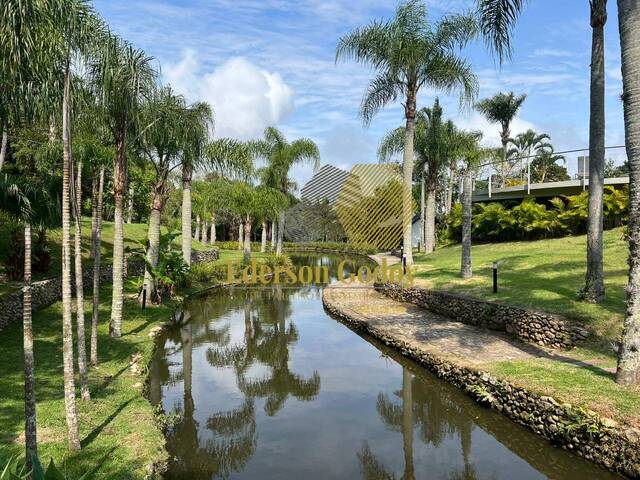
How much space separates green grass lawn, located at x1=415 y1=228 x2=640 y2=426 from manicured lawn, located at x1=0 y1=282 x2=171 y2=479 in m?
6.47

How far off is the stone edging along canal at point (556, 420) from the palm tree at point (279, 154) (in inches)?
956

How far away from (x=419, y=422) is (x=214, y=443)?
3.78 m

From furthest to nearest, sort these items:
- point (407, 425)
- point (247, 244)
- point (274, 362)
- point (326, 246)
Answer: point (326, 246), point (247, 244), point (274, 362), point (407, 425)

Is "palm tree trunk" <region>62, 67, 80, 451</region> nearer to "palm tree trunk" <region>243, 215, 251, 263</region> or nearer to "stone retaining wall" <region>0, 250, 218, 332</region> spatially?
"stone retaining wall" <region>0, 250, 218, 332</region>

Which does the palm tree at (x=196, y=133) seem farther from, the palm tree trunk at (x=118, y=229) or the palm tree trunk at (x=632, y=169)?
the palm tree trunk at (x=632, y=169)

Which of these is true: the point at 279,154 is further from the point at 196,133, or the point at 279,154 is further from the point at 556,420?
the point at 556,420

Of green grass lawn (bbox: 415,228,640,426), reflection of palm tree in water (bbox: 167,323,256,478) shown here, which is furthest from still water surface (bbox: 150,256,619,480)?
green grass lawn (bbox: 415,228,640,426)

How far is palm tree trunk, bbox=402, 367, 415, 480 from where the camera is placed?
23.9 feet

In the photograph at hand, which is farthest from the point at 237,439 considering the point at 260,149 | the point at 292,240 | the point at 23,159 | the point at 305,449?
the point at 292,240

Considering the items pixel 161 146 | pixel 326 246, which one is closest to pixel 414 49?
pixel 161 146

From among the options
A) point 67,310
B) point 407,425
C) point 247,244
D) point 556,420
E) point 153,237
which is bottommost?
point 407,425

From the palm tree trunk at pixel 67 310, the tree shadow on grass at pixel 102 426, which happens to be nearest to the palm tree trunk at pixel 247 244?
the tree shadow on grass at pixel 102 426

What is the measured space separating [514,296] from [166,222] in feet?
124

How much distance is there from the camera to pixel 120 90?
402 inches
